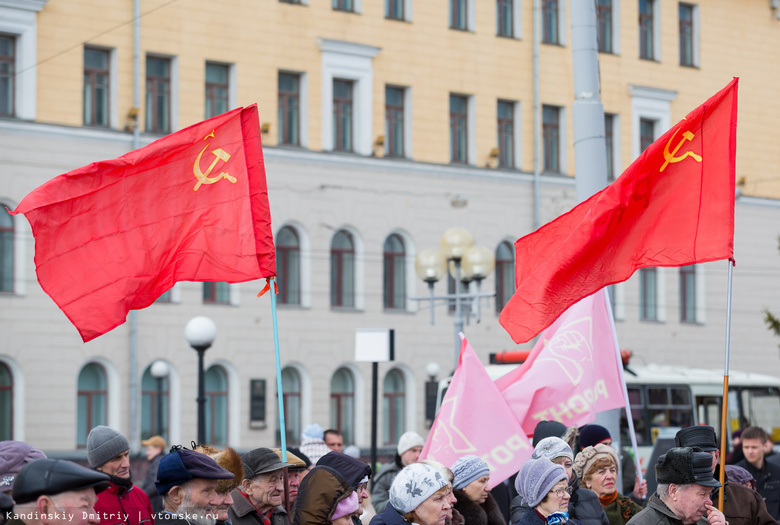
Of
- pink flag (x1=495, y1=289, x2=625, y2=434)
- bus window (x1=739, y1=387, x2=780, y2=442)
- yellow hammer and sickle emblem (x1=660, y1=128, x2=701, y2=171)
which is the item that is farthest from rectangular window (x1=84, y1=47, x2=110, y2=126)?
yellow hammer and sickle emblem (x1=660, y1=128, x2=701, y2=171)

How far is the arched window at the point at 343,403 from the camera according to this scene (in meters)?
31.0

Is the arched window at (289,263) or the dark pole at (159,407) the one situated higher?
the arched window at (289,263)

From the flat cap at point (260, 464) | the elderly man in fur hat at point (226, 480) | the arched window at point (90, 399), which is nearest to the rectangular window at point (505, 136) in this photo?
the arched window at point (90, 399)

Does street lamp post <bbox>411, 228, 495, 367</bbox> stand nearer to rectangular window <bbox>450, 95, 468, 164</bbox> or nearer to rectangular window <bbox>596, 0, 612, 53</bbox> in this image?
rectangular window <bbox>450, 95, 468, 164</bbox>

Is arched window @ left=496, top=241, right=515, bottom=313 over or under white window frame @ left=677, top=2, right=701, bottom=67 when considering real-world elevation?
under

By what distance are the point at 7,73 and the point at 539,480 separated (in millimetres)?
22890

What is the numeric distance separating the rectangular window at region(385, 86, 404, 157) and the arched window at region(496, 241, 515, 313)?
3.95m

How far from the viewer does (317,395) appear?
30.5 meters

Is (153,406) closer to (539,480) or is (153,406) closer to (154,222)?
(154,222)

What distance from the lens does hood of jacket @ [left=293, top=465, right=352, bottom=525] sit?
650 centimetres

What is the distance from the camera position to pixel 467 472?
7.94 meters

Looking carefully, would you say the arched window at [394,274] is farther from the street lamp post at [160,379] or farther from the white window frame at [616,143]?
the white window frame at [616,143]

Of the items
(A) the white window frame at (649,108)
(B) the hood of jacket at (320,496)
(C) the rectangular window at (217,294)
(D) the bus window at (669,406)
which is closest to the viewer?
(B) the hood of jacket at (320,496)

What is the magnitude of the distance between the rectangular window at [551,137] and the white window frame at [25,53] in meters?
13.9
